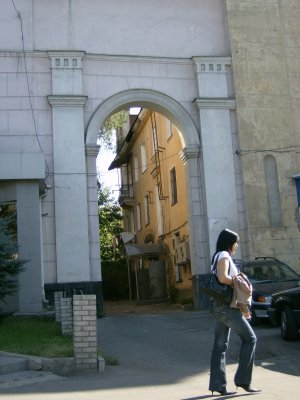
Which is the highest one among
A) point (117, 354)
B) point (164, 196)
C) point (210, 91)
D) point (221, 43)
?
point (221, 43)

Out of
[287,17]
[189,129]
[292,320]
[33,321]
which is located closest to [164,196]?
[189,129]

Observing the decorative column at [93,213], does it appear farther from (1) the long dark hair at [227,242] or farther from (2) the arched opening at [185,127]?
(1) the long dark hair at [227,242]

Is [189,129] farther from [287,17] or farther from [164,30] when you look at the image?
[287,17]

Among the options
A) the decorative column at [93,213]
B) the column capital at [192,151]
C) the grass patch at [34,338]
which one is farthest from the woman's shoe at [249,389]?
the column capital at [192,151]

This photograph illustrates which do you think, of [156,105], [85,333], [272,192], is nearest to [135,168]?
[156,105]

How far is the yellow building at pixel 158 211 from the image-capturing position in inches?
960

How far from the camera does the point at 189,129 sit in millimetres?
19203

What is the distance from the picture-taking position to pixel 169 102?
19188 mm

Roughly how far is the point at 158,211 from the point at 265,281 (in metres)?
15.5

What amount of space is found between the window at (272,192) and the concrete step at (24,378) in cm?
1247

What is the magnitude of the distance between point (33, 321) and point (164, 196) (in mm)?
15127

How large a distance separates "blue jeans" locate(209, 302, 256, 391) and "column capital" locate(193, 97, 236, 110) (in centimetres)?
1336

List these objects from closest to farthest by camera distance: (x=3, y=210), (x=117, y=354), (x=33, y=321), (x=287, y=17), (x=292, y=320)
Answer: (x=117, y=354), (x=292, y=320), (x=33, y=321), (x=3, y=210), (x=287, y=17)

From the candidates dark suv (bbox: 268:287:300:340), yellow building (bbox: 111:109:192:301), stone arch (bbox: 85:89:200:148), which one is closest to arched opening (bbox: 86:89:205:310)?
stone arch (bbox: 85:89:200:148)
